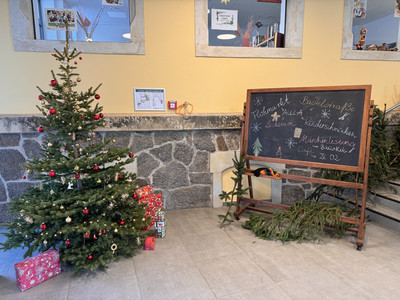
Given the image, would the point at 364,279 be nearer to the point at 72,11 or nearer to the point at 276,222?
the point at 276,222

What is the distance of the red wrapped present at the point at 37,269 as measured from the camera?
1.59 m

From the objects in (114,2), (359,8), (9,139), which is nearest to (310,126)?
(359,8)

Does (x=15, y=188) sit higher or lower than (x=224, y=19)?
lower

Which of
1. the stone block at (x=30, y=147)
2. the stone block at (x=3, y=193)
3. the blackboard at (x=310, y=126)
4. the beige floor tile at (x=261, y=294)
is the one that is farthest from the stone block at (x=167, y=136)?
→ the beige floor tile at (x=261, y=294)

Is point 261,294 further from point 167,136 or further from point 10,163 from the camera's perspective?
point 10,163

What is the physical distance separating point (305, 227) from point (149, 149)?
5.50 feet

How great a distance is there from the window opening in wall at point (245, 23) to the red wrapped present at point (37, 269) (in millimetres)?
2442

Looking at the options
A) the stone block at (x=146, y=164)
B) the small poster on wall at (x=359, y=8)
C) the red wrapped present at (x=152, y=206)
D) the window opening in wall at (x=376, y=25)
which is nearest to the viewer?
the red wrapped present at (x=152, y=206)

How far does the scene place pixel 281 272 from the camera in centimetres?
175

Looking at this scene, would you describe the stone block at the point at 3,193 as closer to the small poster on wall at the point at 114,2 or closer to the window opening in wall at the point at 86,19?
the window opening in wall at the point at 86,19

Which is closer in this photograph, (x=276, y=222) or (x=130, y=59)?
(x=276, y=222)

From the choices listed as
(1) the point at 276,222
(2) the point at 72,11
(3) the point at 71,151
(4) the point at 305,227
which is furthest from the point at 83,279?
(2) the point at 72,11

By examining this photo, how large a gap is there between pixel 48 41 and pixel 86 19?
0.44m

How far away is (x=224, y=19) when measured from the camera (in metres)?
2.84
